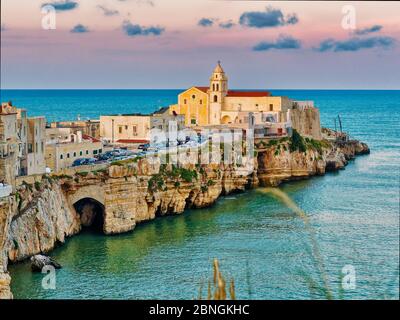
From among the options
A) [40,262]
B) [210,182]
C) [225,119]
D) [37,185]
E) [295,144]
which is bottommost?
[40,262]

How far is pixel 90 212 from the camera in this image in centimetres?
3550

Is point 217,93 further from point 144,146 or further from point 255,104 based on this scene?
point 144,146

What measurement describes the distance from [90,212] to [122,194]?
176 cm

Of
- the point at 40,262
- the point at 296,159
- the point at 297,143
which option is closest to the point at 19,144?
the point at 40,262

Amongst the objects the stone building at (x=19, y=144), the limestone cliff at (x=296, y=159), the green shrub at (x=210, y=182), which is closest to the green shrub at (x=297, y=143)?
the limestone cliff at (x=296, y=159)

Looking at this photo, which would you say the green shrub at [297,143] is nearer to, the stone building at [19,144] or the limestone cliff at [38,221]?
the stone building at [19,144]

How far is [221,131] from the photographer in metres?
48.4

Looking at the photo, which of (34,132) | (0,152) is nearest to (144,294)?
(0,152)

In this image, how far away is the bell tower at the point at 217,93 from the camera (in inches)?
2228

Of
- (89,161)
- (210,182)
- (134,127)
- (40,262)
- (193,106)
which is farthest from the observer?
(193,106)

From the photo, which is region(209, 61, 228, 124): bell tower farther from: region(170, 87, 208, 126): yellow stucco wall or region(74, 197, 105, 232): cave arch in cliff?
region(74, 197, 105, 232): cave arch in cliff

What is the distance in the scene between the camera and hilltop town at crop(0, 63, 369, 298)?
100ft

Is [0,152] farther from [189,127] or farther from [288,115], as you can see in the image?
[288,115]

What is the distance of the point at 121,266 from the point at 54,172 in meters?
7.60
